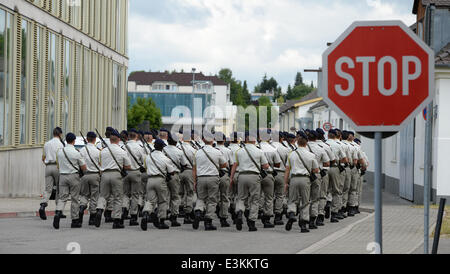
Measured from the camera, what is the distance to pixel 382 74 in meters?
5.29

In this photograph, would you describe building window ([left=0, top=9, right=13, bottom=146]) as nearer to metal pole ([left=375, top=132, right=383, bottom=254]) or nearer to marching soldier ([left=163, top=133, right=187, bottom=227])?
marching soldier ([left=163, top=133, right=187, bottom=227])

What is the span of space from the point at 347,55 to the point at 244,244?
8.09 meters

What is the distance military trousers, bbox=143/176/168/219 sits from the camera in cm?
1574

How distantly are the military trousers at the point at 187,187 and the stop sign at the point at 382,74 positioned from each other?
12092 mm

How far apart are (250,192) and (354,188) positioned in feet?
15.8

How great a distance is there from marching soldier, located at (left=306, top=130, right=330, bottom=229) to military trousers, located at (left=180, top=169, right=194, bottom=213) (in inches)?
102

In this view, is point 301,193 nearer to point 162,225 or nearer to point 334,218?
point 162,225

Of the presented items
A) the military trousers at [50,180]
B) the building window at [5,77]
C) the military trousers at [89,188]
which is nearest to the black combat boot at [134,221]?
the military trousers at [89,188]

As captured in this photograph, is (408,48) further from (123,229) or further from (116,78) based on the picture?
(116,78)

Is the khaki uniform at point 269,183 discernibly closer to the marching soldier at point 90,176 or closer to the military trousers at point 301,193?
the military trousers at point 301,193

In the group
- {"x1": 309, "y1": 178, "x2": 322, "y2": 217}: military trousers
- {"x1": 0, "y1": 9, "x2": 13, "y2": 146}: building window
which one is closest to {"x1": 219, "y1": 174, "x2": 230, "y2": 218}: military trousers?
{"x1": 309, "y1": 178, "x2": 322, "y2": 217}: military trousers
